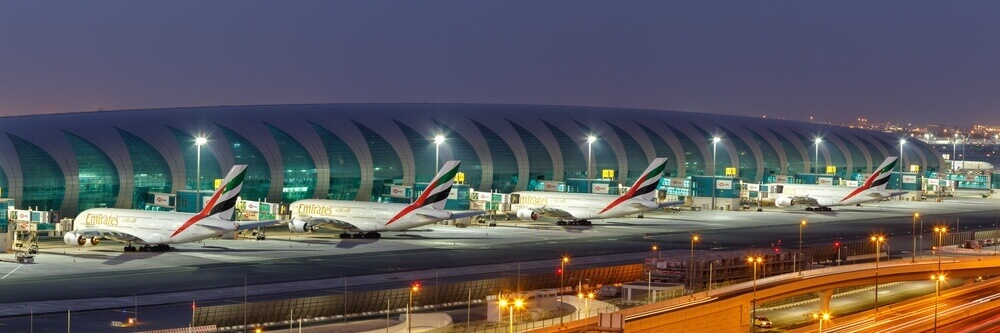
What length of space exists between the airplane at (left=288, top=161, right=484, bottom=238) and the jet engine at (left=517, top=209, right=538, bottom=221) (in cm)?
1329

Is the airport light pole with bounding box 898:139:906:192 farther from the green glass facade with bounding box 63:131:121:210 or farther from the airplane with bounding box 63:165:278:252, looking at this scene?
the airplane with bounding box 63:165:278:252

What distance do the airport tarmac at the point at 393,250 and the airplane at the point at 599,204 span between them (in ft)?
4.88

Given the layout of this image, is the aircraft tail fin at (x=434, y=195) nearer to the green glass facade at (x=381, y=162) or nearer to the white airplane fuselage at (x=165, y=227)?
the white airplane fuselage at (x=165, y=227)

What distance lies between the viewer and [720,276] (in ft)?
235

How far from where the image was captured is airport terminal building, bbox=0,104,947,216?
101m

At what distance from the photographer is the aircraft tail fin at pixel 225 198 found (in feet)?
269

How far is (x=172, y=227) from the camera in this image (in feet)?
266

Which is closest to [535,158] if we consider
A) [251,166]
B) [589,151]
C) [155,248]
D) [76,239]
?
[589,151]

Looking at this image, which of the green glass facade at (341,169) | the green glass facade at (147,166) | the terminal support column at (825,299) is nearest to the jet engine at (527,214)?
the green glass facade at (341,169)

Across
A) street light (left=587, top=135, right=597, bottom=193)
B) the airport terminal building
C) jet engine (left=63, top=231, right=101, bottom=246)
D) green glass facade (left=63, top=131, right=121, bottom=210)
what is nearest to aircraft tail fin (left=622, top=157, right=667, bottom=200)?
the airport terminal building

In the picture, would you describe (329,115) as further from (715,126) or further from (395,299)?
(395,299)

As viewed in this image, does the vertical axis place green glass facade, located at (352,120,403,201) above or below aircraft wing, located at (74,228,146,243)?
above

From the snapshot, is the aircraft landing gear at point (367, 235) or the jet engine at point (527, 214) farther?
the jet engine at point (527, 214)

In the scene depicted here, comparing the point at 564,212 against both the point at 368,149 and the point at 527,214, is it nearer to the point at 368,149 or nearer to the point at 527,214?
the point at 527,214
